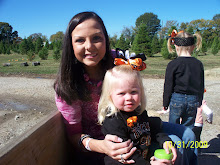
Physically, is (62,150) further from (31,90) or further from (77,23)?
(31,90)

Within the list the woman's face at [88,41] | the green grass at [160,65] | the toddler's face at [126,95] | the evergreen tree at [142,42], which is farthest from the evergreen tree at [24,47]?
the toddler's face at [126,95]

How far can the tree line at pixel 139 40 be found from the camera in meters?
20.6

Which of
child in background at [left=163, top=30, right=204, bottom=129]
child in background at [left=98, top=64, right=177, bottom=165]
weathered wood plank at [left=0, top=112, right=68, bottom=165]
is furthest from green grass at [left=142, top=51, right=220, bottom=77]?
weathered wood plank at [left=0, top=112, right=68, bottom=165]

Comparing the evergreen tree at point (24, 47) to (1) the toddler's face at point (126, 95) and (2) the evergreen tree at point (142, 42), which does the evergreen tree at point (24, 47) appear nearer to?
(2) the evergreen tree at point (142, 42)

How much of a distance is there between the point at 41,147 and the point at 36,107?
A: 388cm

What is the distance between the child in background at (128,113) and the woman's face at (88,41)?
0.63ft

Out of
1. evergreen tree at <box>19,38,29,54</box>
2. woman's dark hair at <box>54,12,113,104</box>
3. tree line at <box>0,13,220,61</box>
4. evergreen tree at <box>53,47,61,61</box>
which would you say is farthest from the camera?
evergreen tree at <box>19,38,29,54</box>

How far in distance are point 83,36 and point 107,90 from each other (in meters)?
0.44

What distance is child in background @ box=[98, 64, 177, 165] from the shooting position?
1417 mm

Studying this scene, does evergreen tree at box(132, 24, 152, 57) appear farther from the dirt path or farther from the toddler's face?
the toddler's face

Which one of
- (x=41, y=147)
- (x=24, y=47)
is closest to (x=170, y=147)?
(x=41, y=147)

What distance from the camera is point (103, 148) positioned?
4.67ft

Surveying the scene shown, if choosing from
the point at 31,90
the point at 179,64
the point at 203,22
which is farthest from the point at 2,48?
the point at 203,22

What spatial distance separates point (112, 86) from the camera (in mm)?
1505
